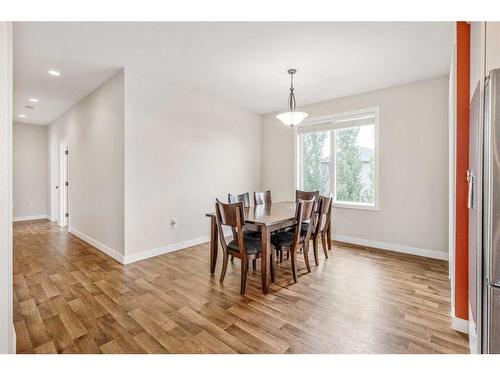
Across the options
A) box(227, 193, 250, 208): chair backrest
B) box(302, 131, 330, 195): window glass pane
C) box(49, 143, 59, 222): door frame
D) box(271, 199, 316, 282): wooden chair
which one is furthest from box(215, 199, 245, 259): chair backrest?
box(49, 143, 59, 222): door frame

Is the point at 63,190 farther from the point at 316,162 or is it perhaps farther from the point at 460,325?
the point at 460,325

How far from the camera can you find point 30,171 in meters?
6.43

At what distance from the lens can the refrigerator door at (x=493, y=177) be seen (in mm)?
982

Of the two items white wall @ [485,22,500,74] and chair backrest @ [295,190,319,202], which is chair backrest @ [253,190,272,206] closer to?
chair backrest @ [295,190,319,202]

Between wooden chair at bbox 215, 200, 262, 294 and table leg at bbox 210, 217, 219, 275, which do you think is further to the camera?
table leg at bbox 210, 217, 219, 275

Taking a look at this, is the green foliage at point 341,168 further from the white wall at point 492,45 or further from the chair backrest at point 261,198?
the white wall at point 492,45

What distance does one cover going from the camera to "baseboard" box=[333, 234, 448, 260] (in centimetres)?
335

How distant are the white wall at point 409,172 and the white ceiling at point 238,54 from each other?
9.6 inches

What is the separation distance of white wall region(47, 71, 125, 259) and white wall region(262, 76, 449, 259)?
3.49 metres

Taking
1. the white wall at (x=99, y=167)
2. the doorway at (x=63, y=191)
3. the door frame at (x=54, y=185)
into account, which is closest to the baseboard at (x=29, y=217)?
the door frame at (x=54, y=185)

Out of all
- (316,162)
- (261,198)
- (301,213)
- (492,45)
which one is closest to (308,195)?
(261,198)

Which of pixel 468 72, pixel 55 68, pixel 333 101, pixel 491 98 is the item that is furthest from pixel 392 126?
pixel 55 68
